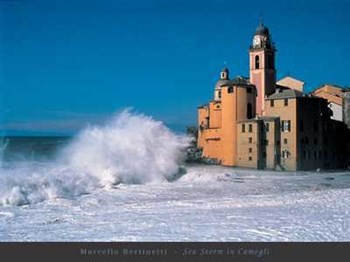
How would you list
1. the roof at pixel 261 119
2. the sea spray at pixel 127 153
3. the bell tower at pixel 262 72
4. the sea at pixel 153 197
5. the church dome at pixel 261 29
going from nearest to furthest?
1. the sea at pixel 153 197
2. the church dome at pixel 261 29
3. the sea spray at pixel 127 153
4. the roof at pixel 261 119
5. the bell tower at pixel 262 72

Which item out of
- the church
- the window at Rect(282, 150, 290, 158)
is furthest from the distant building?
the window at Rect(282, 150, 290, 158)

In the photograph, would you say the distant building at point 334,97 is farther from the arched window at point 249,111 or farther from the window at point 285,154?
the window at point 285,154

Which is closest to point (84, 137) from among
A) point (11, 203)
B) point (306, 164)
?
point (11, 203)

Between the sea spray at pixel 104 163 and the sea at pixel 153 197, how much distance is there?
0.04 feet

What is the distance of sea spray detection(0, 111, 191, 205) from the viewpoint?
→ 493cm

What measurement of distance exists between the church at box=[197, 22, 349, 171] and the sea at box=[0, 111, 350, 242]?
0.68 m

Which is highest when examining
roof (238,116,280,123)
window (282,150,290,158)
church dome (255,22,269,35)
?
church dome (255,22,269,35)

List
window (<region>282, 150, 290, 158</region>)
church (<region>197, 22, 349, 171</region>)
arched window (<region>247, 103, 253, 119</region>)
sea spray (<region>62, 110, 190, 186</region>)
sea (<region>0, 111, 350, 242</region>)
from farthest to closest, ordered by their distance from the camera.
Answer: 1. arched window (<region>247, 103, 253, 119</region>)
2. window (<region>282, 150, 290, 158</region>)
3. church (<region>197, 22, 349, 171</region>)
4. sea spray (<region>62, 110, 190, 186</region>)
5. sea (<region>0, 111, 350, 242</region>)

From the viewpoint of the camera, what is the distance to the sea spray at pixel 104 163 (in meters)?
4.93

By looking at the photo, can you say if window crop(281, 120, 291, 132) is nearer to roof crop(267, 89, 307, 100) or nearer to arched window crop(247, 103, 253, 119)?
roof crop(267, 89, 307, 100)

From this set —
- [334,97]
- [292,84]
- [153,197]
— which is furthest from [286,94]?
[153,197]

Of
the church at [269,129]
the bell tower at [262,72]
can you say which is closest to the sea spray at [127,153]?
the church at [269,129]

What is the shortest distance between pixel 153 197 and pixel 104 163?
1641 mm

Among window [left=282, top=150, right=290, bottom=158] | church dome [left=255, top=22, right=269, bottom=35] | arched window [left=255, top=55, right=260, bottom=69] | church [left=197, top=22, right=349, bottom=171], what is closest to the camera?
church dome [left=255, top=22, right=269, bottom=35]
